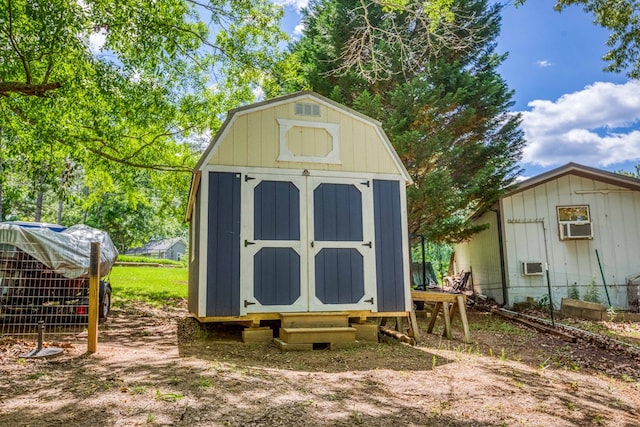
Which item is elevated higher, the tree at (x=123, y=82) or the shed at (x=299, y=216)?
the tree at (x=123, y=82)

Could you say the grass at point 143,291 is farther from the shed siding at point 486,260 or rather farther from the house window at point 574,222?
the house window at point 574,222

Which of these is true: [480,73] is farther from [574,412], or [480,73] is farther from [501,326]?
[574,412]

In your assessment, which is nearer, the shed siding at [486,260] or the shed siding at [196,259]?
the shed siding at [196,259]

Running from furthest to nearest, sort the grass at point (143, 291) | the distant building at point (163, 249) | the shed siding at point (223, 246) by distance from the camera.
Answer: the distant building at point (163, 249) < the grass at point (143, 291) < the shed siding at point (223, 246)

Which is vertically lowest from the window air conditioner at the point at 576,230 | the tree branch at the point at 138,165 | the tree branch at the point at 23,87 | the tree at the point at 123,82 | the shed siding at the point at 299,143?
the window air conditioner at the point at 576,230

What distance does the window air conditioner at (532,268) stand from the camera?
1078cm

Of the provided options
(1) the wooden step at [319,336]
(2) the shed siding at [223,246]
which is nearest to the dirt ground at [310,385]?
(1) the wooden step at [319,336]

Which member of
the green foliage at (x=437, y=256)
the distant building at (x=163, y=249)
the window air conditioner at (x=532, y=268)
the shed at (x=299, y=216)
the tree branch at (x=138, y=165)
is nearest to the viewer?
the shed at (x=299, y=216)

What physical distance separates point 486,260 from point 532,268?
1848 mm

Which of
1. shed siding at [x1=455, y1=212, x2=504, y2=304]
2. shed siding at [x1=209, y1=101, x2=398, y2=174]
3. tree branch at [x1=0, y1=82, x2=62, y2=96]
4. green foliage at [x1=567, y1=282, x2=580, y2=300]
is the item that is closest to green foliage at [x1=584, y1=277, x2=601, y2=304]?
green foliage at [x1=567, y1=282, x2=580, y2=300]

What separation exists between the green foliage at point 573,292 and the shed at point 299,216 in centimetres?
658

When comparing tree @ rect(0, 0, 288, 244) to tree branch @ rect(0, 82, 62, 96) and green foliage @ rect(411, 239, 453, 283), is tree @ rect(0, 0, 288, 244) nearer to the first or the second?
tree branch @ rect(0, 82, 62, 96)

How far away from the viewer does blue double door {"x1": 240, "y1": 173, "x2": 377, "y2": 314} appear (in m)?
5.74

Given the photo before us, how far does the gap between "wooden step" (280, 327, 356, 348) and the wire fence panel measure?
2.73 meters
